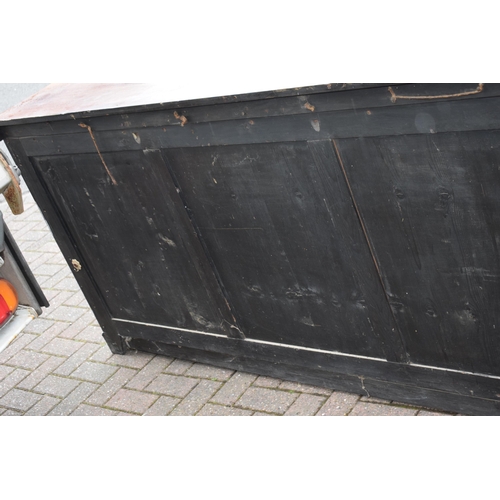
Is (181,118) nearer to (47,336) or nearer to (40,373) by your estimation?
(40,373)

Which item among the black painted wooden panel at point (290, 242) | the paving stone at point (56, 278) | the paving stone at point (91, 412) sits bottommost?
the paving stone at point (91, 412)

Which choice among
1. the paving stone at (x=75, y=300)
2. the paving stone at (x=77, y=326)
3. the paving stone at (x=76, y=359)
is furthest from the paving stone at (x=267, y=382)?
the paving stone at (x=75, y=300)

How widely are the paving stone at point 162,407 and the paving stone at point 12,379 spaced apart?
993 millimetres

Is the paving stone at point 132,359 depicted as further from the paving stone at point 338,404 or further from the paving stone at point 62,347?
the paving stone at point 338,404

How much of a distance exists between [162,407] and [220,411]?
33cm

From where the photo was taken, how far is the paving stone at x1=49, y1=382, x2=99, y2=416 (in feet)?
12.0

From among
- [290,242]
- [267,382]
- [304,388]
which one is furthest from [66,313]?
[290,242]

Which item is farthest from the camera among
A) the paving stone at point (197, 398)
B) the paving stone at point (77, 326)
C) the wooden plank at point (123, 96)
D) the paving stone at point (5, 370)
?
the paving stone at point (77, 326)

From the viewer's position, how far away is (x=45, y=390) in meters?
3.89

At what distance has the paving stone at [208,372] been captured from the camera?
362cm

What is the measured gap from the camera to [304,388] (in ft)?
11.0

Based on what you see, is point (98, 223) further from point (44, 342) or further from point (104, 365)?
point (44, 342)

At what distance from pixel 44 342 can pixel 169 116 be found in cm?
211

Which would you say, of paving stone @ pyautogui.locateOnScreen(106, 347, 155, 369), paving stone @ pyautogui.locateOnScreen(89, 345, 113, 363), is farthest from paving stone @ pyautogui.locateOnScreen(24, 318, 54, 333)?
paving stone @ pyautogui.locateOnScreen(106, 347, 155, 369)
